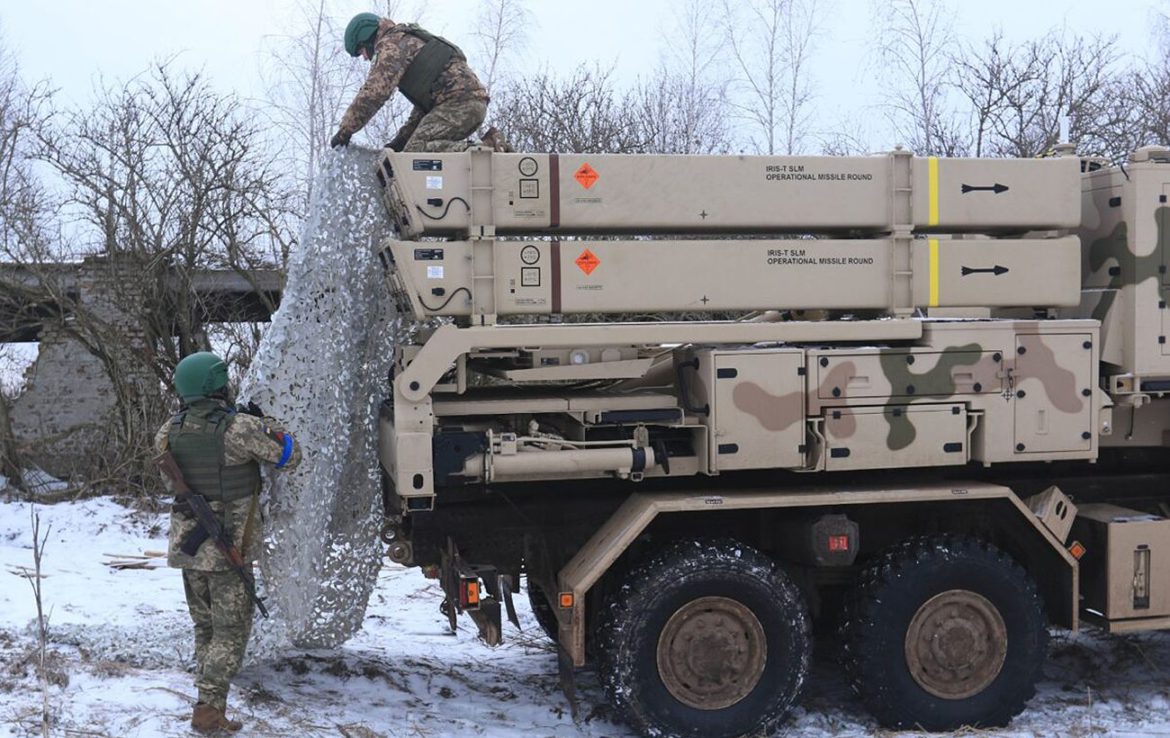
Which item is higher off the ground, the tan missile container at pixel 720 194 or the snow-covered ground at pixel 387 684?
the tan missile container at pixel 720 194

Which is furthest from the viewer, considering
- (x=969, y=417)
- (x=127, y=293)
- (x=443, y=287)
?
(x=127, y=293)

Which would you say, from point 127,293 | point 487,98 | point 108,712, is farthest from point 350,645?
point 127,293

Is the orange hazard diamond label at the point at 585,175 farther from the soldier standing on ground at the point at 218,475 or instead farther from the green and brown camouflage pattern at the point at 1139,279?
the green and brown camouflage pattern at the point at 1139,279

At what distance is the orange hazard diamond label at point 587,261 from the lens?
5.05 metres

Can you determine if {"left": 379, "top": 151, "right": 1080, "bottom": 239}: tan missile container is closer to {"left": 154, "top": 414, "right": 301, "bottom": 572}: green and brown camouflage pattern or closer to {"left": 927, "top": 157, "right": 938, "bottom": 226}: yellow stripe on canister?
{"left": 927, "top": 157, "right": 938, "bottom": 226}: yellow stripe on canister

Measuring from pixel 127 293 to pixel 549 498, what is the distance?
7.78 metres

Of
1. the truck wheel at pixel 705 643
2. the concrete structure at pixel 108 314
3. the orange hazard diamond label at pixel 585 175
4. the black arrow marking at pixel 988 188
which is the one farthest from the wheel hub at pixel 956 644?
the concrete structure at pixel 108 314

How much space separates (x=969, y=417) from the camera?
17.4 feet

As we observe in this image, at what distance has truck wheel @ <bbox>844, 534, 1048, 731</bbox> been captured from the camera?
529 cm

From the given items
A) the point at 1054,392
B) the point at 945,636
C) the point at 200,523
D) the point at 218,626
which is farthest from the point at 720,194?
the point at 218,626

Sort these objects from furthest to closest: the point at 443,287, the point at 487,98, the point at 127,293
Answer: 1. the point at 127,293
2. the point at 487,98
3. the point at 443,287

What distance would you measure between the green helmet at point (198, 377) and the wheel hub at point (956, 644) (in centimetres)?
346

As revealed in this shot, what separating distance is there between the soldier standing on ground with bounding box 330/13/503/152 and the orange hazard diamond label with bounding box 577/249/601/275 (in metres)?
0.89

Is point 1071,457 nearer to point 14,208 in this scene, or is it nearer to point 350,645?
point 350,645
